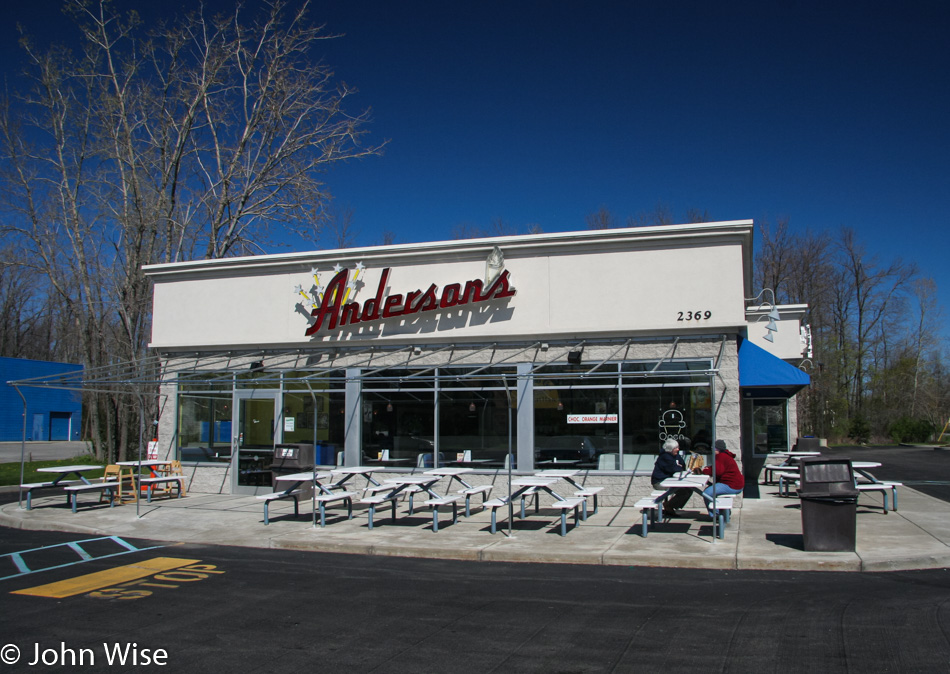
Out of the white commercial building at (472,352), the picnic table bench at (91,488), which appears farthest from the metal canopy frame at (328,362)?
the picnic table bench at (91,488)

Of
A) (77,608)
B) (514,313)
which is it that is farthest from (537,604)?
(514,313)

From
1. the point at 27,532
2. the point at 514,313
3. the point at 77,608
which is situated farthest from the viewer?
the point at 514,313

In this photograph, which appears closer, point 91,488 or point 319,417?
point 91,488

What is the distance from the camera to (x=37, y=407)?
164 ft

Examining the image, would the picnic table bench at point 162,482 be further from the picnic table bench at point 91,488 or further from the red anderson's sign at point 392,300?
the red anderson's sign at point 392,300

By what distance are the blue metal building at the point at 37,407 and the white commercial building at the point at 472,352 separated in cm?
3269

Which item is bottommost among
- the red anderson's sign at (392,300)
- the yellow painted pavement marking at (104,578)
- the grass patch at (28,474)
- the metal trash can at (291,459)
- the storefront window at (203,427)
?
the grass patch at (28,474)

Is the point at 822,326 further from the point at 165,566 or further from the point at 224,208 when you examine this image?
the point at 165,566

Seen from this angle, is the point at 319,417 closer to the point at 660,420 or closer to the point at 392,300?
the point at 392,300

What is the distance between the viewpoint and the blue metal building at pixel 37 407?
46.2 m

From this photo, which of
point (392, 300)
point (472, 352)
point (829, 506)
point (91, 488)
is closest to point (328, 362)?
point (392, 300)

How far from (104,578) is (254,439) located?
8.07 meters

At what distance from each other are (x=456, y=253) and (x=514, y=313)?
181 cm

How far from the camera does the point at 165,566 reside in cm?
916
